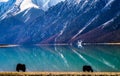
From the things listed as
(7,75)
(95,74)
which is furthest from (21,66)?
(95,74)

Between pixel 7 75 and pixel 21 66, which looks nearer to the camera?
pixel 7 75

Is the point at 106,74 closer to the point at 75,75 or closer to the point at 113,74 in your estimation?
the point at 113,74

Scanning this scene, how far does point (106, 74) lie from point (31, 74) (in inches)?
230

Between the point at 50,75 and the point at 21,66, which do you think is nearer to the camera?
the point at 50,75

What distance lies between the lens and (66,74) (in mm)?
25016

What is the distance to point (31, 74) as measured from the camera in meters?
25.2

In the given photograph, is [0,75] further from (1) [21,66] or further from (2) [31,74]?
(1) [21,66]

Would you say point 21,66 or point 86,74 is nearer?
point 86,74

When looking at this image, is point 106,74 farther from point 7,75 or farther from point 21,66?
point 21,66

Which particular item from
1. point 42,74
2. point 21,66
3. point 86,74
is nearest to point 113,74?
point 86,74

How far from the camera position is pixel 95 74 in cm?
2491

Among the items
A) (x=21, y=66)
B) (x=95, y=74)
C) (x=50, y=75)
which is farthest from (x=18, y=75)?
(x=21, y=66)

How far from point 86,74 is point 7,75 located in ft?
20.4

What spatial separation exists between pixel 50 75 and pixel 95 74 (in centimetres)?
351
